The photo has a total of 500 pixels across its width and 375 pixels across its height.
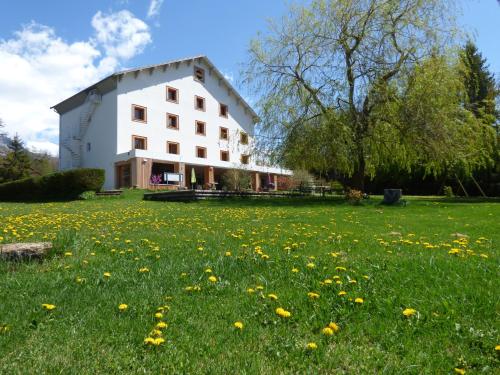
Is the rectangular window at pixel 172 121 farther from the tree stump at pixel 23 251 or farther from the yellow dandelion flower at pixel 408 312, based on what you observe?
the yellow dandelion flower at pixel 408 312

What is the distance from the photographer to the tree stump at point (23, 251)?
4.93 m

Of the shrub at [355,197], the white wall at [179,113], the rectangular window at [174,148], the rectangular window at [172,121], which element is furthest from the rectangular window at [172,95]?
the shrub at [355,197]

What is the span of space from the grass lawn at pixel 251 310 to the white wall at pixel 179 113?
83.7ft

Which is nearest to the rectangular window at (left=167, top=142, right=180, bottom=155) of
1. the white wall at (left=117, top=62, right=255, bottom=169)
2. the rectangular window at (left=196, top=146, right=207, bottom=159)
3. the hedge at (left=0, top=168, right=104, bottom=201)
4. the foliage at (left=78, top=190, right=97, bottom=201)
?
the white wall at (left=117, top=62, right=255, bottom=169)

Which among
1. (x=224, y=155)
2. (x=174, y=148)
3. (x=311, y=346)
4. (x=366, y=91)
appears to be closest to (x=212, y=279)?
(x=311, y=346)

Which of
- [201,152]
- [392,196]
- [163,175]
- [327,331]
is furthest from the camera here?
[201,152]

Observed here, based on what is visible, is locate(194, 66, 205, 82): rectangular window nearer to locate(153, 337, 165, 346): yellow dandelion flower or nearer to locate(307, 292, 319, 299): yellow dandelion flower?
locate(307, 292, 319, 299): yellow dandelion flower

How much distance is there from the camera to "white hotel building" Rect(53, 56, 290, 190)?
31.6 meters

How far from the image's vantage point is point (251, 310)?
339 centimetres

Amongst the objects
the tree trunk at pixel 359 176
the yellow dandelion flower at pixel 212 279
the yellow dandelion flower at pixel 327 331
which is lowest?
the yellow dandelion flower at pixel 327 331

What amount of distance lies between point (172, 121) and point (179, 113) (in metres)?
1.01

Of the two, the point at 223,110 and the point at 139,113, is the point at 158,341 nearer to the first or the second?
the point at 139,113

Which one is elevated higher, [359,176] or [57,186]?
[359,176]

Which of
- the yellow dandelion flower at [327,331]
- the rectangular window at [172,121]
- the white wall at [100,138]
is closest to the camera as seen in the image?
the yellow dandelion flower at [327,331]
